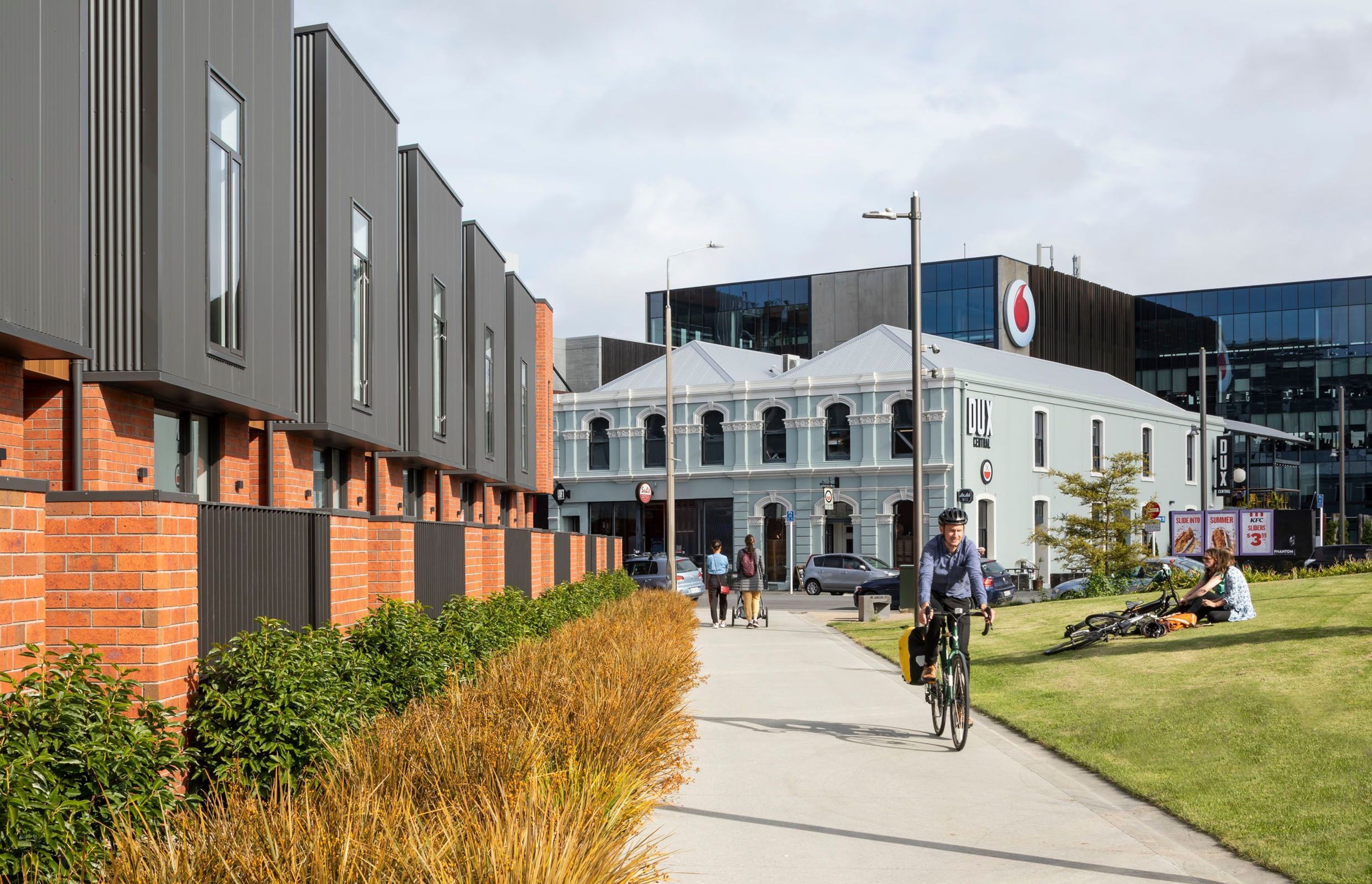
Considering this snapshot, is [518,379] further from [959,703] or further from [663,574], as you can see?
[959,703]

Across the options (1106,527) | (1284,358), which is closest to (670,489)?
(1106,527)

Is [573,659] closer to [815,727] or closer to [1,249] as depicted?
[815,727]

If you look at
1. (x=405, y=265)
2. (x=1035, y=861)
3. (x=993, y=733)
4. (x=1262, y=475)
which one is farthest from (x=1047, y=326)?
(x=1035, y=861)

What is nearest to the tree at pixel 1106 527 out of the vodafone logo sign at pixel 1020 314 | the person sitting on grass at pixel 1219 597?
the person sitting on grass at pixel 1219 597

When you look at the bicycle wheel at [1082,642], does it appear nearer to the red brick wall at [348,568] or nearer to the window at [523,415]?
the red brick wall at [348,568]

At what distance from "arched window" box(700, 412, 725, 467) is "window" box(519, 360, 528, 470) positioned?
2367cm

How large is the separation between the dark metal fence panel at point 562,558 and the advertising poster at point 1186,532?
733 inches

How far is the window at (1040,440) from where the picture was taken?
175ft

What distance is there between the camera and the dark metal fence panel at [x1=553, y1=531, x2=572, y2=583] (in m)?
26.0

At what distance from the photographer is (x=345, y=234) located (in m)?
16.4

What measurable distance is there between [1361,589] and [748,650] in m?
9.73

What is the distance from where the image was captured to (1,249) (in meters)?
8.66

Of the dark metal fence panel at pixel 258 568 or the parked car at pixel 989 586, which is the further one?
the parked car at pixel 989 586

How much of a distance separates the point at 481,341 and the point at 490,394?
6.50 ft
